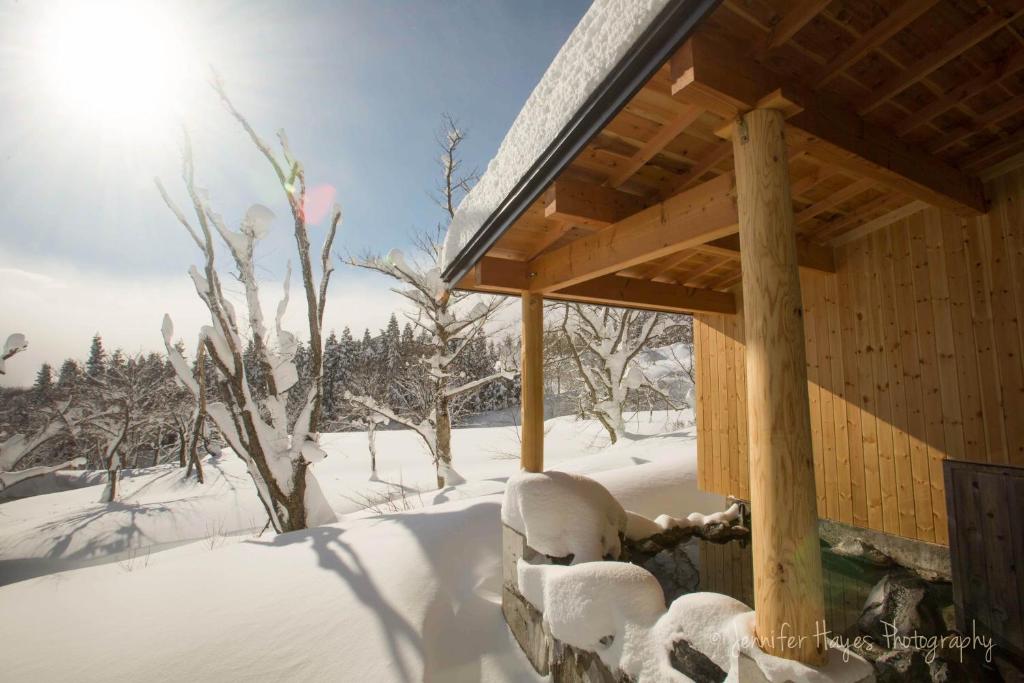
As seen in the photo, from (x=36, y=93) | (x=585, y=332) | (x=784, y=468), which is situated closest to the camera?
(x=784, y=468)

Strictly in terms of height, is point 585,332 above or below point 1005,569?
above

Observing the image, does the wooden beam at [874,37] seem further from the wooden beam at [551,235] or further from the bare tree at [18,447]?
the bare tree at [18,447]

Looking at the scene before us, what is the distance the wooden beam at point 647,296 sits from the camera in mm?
4223

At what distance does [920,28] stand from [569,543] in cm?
309

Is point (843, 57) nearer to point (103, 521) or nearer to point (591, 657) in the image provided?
point (591, 657)

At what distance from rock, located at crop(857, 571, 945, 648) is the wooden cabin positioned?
22.1 inches

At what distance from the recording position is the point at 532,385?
3857 mm

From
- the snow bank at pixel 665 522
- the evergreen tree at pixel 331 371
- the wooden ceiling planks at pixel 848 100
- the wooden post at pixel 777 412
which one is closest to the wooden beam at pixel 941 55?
the wooden ceiling planks at pixel 848 100

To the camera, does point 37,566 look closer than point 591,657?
No

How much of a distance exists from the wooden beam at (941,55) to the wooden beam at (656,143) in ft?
2.85

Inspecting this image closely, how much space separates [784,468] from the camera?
1.59 metres

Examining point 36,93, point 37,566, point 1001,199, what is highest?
point 36,93

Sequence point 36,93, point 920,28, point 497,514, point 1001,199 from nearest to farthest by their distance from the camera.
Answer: point 920,28 < point 1001,199 < point 497,514 < point 36,93

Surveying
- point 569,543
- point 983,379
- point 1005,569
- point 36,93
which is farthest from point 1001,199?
point 36,93
